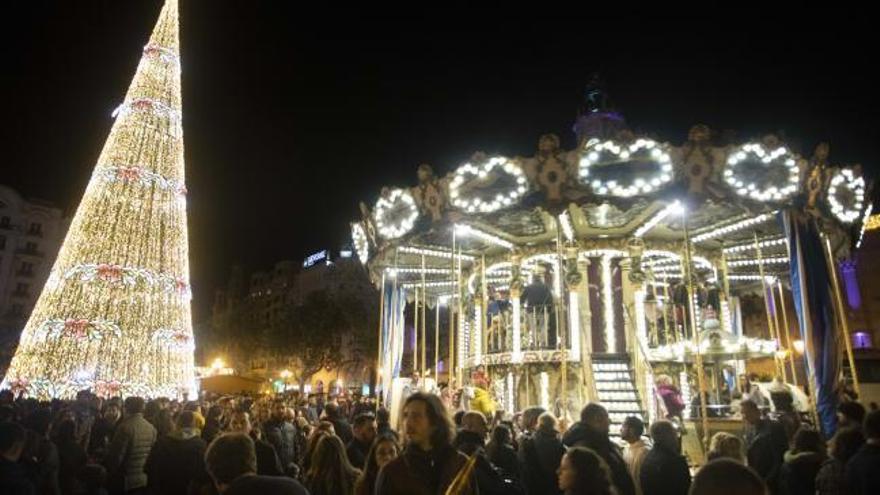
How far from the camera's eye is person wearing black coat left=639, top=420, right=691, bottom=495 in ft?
14.7

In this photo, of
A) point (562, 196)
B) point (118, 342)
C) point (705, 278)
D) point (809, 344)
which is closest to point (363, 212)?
point (562, 196)

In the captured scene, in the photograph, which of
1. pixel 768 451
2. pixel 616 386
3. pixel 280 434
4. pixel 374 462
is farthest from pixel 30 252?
pixel 768 451

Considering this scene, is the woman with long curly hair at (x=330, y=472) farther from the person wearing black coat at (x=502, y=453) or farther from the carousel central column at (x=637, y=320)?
the carousel central column at (x=637, y=320)

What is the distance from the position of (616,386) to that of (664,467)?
10122 mm

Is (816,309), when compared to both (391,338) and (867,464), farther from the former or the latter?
(391,338)

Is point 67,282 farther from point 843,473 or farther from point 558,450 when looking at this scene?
point 843,473

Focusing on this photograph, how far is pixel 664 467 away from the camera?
454 centimetres

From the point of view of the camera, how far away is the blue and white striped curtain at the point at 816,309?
1044 centimetres

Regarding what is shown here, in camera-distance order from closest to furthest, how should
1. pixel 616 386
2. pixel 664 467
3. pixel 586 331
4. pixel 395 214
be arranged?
1. pixel 664 467
2. pixel 395 214
3. pixel 616 386
4. pixel 586 331

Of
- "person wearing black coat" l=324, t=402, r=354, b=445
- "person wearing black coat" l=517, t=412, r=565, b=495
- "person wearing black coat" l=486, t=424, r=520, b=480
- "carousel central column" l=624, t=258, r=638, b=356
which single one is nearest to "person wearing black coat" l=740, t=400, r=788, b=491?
"person wearing black coat" l=517, t=412, r=565, b=495

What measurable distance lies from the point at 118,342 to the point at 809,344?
17619 millimetres

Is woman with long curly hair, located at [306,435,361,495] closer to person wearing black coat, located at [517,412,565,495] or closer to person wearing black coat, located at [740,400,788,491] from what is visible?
person wearing black coat, located at [517,412,565,495]

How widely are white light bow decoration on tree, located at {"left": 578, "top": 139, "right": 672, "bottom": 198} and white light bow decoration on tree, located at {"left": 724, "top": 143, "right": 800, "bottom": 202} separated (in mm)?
1179

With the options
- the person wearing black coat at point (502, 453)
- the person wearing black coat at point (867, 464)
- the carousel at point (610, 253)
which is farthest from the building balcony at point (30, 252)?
the person wearing black coat at point (867, 464)
